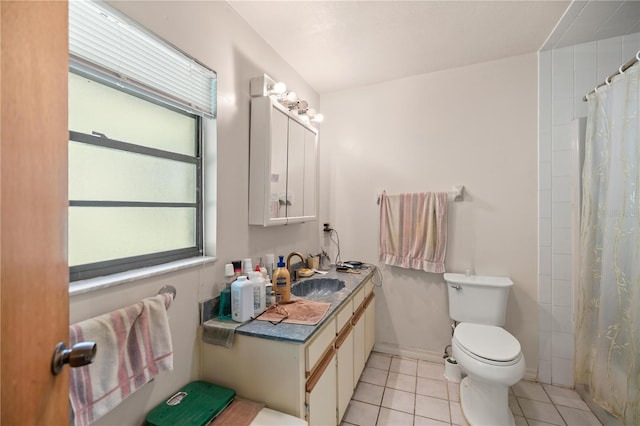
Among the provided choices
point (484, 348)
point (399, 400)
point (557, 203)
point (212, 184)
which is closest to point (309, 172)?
point (212, 184)

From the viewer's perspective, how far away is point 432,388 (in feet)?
6.70

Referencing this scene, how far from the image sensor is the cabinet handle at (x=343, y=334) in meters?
1.60

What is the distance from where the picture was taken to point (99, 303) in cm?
95

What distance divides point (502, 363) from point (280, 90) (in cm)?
204

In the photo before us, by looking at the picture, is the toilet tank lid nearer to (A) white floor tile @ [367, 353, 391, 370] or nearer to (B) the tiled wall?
(B) the tiled wall

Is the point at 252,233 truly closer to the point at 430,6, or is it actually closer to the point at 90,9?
the point at 90,9

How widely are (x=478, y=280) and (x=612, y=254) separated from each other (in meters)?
0.78

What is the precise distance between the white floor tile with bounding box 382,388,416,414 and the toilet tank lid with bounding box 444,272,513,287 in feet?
2.87

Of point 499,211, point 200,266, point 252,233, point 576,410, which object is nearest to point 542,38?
point 499,211

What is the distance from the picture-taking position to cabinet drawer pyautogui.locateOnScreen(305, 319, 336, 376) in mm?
1227

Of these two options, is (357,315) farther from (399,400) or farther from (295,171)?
(295,171)

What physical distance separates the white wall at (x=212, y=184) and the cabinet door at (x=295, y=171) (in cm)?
22

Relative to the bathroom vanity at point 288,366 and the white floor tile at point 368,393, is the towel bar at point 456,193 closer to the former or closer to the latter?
the bathroom vanity at point 288,366

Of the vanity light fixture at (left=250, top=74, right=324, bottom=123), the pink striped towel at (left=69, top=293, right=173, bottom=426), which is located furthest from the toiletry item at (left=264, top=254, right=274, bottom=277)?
the vanity light fixture at (left=250, top=74, right=324, bottom=123)
